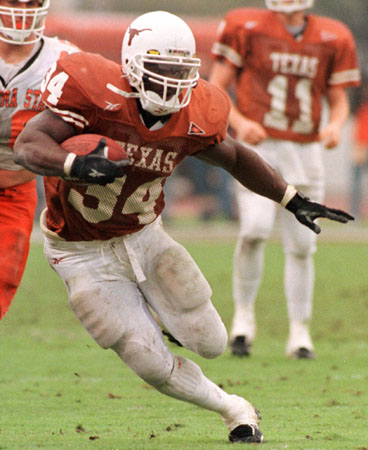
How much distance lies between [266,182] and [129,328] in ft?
2.78

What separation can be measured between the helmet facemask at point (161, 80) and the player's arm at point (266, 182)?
423 millimetres

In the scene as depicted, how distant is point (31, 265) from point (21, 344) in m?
4.18

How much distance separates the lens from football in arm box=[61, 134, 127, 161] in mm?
3330

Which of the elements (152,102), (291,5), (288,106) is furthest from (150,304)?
(291,5)

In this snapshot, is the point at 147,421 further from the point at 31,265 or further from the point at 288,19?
the point at 31,265

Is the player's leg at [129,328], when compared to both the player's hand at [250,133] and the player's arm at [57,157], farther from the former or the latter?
the player's hand at [250,133]

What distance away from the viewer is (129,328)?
372cm

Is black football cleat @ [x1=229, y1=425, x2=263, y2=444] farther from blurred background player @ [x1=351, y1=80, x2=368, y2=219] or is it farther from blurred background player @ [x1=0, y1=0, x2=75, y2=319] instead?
blurred background player @ [x1=351, y1=80, x2=368, y2=219]

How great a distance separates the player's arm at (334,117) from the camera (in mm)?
5898

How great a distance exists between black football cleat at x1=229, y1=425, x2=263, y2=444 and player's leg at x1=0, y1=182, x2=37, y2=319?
3.65 ft

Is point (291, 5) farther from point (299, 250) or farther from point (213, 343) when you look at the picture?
point (213, 343)

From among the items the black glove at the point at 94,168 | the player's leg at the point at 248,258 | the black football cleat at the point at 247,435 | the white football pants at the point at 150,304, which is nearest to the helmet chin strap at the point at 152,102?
the black glove at the point at 94,168

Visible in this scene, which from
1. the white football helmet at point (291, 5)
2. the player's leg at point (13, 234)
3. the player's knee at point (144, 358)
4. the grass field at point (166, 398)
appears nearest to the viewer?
the player's knee at point (144, 358)

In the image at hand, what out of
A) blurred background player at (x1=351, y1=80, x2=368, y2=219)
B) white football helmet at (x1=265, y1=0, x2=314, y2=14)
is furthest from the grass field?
blurred background player at (x1=351, y1=80, x2=368, y2=219)
